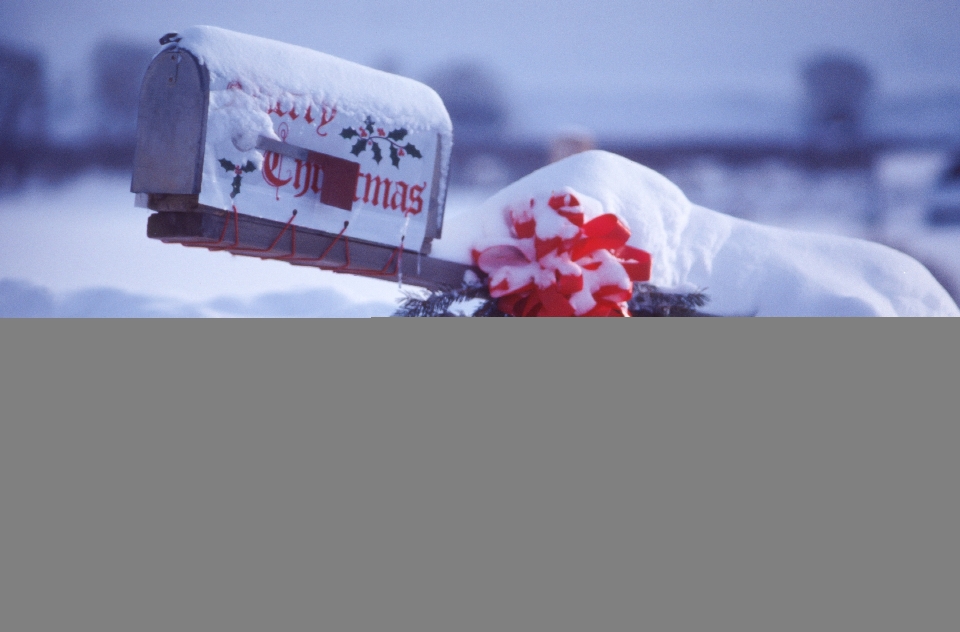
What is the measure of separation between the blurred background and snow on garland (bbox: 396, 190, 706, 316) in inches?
9.4

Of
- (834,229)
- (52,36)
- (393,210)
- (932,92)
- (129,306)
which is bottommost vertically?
(129,306)

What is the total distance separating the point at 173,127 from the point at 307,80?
177mm

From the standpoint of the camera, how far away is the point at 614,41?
64.7 inches

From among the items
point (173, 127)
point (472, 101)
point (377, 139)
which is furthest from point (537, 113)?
point (173, 127)

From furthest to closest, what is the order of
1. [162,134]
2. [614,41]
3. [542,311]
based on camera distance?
1. [614,41]
2. [542,311]
3. [162,134]

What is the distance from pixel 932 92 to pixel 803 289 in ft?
1.63

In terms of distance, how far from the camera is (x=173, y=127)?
1070 mm

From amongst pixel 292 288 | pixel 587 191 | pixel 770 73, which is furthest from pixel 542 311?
pixel 770 73

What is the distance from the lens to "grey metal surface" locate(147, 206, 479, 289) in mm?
1086

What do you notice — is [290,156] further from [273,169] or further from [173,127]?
[173,127]

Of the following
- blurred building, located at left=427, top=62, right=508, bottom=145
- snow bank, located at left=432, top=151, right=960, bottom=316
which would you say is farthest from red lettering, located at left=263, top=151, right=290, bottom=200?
blurred building, located at left=427, top=62, right=508, bottom=145

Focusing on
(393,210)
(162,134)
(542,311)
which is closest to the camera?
(162,134)

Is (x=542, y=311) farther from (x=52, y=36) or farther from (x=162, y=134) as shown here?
(x=52, y=36)

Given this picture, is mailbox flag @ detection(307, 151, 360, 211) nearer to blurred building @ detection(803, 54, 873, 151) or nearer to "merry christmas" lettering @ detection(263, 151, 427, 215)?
"merry christmas" lettering @ detection(263, 151, 427, 215)
